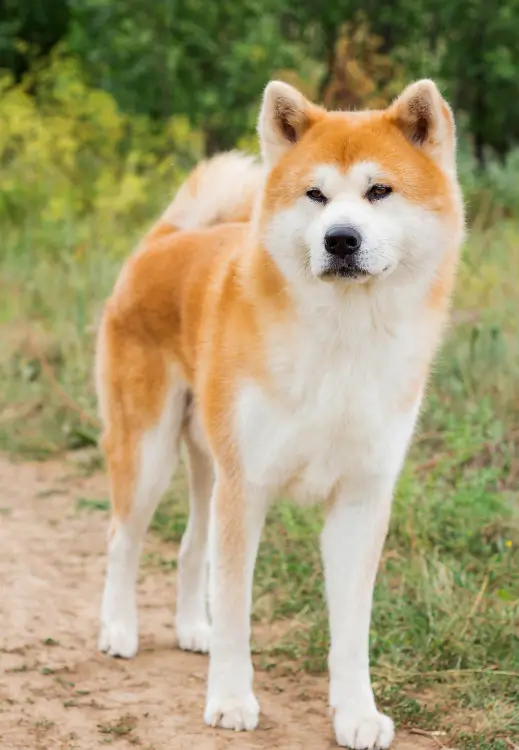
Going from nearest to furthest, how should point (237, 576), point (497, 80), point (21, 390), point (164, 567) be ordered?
point (237, 576), point (164, 567), point (21, 390), point (497, 80)

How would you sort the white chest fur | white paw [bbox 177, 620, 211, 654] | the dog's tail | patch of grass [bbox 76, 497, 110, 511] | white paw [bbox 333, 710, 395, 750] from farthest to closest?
patch of grass [bbox 76, 497, 110, 511], the dog's tail, white paw [bbox 177, 620, 211, 654], white paw [bbox 333, 710, 395, 750], the white chest fur

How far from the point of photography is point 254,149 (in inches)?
340

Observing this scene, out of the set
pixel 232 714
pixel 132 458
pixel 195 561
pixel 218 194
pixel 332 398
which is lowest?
pixel 232 714

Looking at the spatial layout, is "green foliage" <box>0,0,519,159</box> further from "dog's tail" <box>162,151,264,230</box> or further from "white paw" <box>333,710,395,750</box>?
"white paw" <box>333,710,395,750</box>

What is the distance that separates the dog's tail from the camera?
4.04 meters

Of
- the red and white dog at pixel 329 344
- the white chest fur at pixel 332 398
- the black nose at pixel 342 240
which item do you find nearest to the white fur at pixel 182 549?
the red and white dog at pixel 329 344

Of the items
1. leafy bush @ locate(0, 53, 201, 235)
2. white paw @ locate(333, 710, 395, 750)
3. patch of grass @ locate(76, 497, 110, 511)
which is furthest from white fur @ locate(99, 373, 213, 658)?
leafy bush @ locate(0, 53, 201, 235)

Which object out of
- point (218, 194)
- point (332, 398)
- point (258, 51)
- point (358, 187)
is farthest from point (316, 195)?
point (258, 51)

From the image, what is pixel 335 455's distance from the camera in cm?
315

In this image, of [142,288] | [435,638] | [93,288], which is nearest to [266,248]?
[142,288]

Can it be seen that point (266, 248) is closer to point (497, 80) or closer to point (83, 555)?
point (83, 555)

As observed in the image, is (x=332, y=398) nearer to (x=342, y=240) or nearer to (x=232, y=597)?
(x=342, y=240)

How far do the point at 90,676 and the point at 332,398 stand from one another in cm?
126

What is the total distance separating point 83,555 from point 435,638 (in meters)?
1.57
